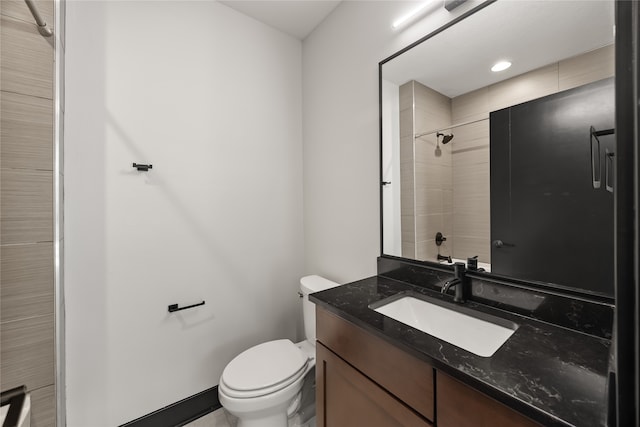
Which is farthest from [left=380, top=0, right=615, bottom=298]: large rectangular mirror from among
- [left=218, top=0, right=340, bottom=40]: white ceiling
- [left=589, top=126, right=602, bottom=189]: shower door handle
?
[left=218, top=0, right=340, bottom=40]: white ceiling


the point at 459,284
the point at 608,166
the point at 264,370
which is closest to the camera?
the point at 608,166

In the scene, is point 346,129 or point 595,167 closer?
point 595,167

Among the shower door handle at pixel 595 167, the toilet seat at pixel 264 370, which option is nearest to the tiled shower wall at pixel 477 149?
the shower door handle at pixel 595 167

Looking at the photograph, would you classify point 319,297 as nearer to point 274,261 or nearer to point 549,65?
point 274,261

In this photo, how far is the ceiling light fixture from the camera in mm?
1161

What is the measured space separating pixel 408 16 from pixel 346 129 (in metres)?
0.63

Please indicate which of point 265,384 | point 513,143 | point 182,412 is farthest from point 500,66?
point 182,412

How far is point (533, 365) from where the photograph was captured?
62cm

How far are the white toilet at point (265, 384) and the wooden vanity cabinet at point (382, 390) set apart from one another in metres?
0.22

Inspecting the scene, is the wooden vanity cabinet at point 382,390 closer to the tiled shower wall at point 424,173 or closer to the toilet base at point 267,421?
the toilet base at point 267,421

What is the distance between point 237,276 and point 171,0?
170cm

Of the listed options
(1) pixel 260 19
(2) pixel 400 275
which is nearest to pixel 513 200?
(2) pixel 400 275

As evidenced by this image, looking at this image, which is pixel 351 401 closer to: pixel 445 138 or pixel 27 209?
pixel 445 138

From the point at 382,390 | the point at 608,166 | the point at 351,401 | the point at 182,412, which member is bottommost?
the point at 182,412
